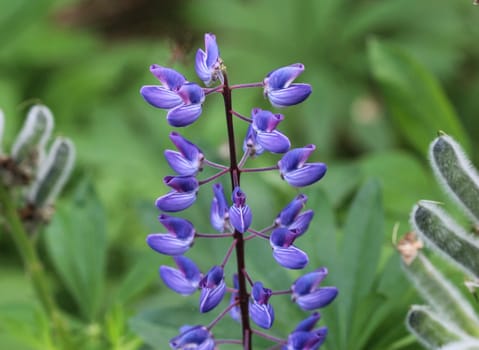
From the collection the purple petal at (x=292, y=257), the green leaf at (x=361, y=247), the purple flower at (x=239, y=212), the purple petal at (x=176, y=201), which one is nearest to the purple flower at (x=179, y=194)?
the purple petal at (x=176, y=201)

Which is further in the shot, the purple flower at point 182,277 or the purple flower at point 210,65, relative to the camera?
the purple flower at point 182,277

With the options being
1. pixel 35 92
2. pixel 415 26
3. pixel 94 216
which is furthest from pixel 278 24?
pixel 94 216

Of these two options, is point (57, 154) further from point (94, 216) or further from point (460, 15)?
point (460, 15)

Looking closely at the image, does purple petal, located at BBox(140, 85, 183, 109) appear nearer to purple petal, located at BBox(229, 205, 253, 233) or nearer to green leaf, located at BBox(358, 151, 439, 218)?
purple petal, located at BBox(229, 205, 253, 233)

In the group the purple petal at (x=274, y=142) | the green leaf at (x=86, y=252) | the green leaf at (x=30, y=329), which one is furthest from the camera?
the green leaf at (x=86, y=252)

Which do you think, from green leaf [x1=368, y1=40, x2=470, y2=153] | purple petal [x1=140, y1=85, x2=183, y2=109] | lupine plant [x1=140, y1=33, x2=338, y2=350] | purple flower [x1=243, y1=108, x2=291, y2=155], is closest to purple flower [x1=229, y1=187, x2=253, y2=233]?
lupine plant [x1=140, y1=33, x2=338, y2=350]

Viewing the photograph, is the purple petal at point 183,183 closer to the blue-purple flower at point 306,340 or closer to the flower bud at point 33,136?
the blue-purple flower at point 306,340

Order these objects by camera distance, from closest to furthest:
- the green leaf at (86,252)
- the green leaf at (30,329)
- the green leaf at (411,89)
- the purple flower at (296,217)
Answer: the purple flower at (296,217) → the green leaf at (30,329) → the green leaf at (86,252) → the green leaf at (411,89)
